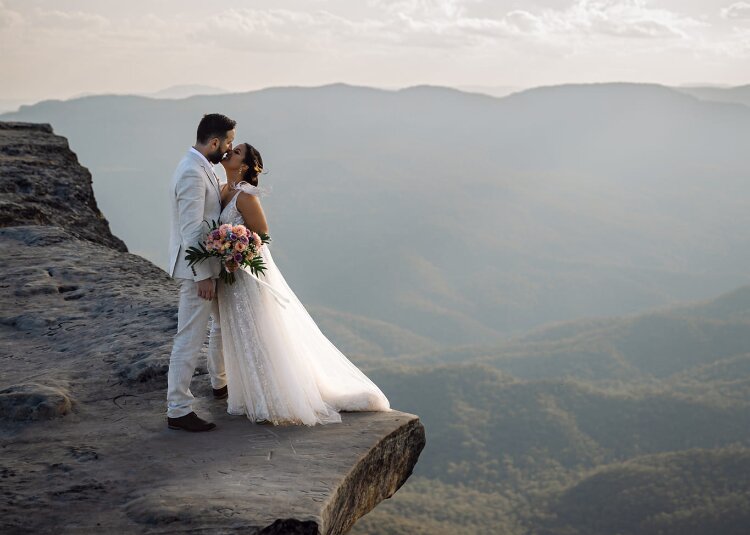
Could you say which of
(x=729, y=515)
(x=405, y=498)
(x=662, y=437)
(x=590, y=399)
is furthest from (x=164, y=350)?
(x=590, y=399)

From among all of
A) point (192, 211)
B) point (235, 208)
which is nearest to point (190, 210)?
point (192, 211)

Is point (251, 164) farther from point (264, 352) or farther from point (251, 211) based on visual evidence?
point (264, 352)

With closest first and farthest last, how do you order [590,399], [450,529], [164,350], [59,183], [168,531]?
[168,531] < [164,350] < [59,183] < [450,529] < [590,399]

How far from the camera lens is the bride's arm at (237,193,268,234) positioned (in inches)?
240

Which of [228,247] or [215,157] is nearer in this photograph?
[228,247]

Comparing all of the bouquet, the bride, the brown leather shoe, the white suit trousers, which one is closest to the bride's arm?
the bride

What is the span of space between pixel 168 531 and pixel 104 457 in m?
1.33

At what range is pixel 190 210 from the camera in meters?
5.87

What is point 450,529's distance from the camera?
83.4 metres

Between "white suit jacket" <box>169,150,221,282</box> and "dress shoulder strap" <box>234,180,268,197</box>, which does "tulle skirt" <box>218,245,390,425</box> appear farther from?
"dress shoulder strap" <box>234,180,268,197</box>

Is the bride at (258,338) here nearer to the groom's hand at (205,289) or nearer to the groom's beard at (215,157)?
the groom's beard at (215,157)

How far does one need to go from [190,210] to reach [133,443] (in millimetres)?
1933

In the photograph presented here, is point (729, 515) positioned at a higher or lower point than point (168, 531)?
lower

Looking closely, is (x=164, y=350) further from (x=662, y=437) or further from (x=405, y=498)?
(x=662, y=437)
